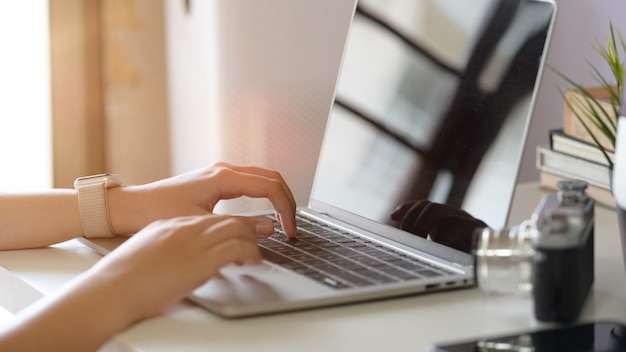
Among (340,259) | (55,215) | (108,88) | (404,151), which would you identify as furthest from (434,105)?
(108,88)

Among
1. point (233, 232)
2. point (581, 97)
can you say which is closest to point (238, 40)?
point (581, 97)

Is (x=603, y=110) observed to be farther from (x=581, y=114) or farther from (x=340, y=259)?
(x=340, y=259)

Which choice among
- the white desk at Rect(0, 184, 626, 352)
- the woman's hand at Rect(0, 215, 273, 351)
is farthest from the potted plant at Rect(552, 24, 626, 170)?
the woman's hand at Rect(0, 215, 273, 351)

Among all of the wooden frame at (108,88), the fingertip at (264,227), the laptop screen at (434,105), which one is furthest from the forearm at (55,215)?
the wooden frame at (108,88)

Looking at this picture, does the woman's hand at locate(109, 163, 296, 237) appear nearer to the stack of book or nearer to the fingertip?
the fingertip

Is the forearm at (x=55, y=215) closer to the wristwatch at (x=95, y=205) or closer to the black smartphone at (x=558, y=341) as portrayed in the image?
the wristwatch at (x=95, y=205)

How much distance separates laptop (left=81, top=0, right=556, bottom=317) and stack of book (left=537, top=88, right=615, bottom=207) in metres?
0.29

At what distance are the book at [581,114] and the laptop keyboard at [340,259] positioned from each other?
38 centimetres

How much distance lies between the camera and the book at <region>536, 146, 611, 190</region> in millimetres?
1205

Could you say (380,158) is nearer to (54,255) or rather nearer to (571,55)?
(54,255)

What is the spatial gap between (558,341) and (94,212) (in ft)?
1.76

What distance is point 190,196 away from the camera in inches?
41.2

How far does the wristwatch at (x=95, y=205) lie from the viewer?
103 centimetres

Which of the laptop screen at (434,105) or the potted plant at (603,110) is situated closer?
the laptop screen at (434,105)
